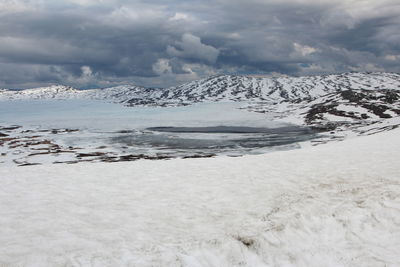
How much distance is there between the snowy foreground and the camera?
8.30m

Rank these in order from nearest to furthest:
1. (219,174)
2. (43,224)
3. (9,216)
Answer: (43,224)
(9,216)
(219,174)

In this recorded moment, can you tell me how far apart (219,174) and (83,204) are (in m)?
8.23

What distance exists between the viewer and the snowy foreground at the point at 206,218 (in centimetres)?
830

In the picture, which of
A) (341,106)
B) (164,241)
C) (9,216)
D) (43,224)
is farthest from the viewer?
(341,106)

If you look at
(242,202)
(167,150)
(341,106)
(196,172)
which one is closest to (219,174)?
(196,172)

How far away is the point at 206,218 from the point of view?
11.1 meters

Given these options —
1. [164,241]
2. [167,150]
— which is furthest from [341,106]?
[164,241]

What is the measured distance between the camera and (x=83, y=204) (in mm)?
12992

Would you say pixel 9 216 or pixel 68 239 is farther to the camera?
pixel 9 216

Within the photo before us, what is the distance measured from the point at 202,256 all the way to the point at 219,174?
1030 centimetres

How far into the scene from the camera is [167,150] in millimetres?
66750

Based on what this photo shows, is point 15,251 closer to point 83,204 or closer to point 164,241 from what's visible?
point 164,241

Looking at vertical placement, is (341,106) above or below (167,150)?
above

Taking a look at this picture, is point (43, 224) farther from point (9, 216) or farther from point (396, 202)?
point (396, 202)
